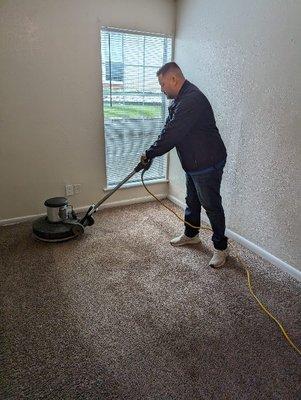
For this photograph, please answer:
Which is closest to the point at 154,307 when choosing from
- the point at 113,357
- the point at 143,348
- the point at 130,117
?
the point at 143,348

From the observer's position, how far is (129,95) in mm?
2873

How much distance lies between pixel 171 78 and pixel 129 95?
1.01m

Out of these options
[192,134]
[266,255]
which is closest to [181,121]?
[192,134]

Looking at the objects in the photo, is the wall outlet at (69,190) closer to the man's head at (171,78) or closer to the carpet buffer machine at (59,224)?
the carpet buffer machine at (59,224)

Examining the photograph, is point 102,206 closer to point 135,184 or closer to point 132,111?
point 135,184

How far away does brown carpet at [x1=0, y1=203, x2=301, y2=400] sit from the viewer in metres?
1.26

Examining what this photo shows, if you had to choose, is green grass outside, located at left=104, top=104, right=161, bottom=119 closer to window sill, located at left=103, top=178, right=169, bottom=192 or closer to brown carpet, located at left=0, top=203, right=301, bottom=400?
window sill, located at left=103, top=178, right=169, bottom=192

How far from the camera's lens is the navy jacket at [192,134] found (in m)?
1.85

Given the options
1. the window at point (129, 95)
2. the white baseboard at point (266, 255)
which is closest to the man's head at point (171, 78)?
the window at point (129, 95)

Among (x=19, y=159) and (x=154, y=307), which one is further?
(x=19, y=159)

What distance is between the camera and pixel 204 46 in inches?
97.1

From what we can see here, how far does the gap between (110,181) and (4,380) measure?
6.86 ft

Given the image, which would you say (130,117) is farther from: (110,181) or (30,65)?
(30,65)

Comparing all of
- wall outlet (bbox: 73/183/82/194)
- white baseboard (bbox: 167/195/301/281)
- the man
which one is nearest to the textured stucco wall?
white baseboard (bbox: 167/195/301/281)
